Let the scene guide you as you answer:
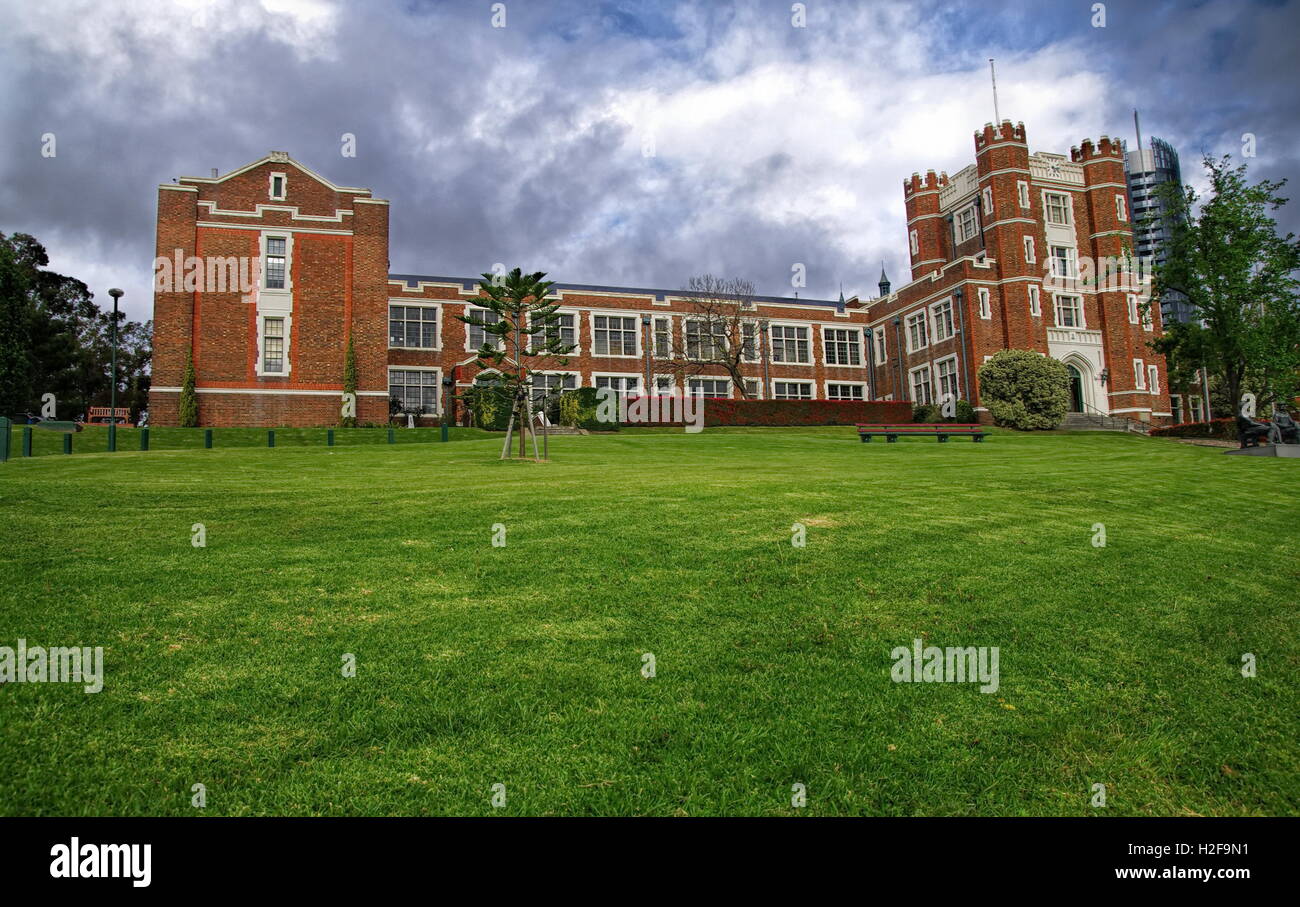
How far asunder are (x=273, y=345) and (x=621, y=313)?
21522 mm

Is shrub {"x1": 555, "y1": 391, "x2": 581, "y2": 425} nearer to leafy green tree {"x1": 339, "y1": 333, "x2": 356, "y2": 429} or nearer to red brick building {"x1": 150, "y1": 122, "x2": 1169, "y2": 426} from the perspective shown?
red brick building {"x1": 150, "y1": 122, "x2": 1169, "y2": 426}

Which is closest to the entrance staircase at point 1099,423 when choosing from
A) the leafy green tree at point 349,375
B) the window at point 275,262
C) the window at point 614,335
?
the window at point 614,335

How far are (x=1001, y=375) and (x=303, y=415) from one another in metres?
36.6

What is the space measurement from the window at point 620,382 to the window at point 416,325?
34.4ft

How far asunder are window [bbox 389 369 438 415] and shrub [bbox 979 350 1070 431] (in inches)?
1276

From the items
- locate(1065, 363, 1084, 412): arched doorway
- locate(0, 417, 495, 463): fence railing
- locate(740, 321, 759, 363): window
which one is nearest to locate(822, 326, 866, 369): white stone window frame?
locate(740, 321, 759, 363): window

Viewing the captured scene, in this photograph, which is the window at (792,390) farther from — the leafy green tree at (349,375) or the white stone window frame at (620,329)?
the leafy green tree at (349,375)

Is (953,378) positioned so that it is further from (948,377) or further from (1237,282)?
(1237,282)

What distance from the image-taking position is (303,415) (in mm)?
33562

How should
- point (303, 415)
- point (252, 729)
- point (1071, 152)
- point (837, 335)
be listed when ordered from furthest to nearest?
point (837, 335), point (1071, 152), point (303, 415), point (252, 729)

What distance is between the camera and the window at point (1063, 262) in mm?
45406

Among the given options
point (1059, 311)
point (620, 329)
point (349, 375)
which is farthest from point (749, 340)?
point (349, 375)

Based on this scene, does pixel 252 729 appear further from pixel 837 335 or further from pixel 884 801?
pixel 837 335

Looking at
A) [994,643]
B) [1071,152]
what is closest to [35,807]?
[994,643]
